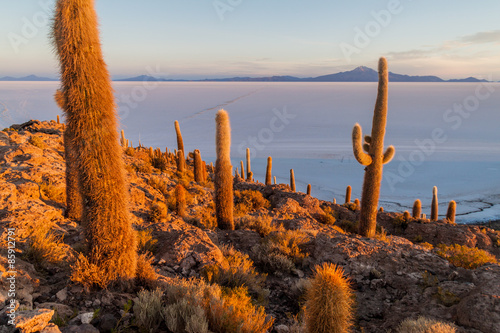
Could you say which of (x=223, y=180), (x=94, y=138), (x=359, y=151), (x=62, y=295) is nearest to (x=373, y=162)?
(x=359, y=151)

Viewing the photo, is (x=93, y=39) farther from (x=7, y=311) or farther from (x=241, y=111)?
(x=241, y=111)

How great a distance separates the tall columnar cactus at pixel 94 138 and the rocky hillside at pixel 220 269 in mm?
607

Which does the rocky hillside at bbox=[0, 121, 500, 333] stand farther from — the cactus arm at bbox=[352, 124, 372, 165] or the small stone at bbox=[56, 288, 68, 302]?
the cactus arm at bbox=[352, 124, 372, 165]

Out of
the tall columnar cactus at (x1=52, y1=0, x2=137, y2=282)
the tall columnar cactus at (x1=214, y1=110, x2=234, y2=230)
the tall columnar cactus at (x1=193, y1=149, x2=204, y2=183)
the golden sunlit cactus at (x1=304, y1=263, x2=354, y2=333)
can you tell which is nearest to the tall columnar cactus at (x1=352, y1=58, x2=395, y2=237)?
the tall columnar cactus at (x1=214, y1=110, x2=234, y2=230)

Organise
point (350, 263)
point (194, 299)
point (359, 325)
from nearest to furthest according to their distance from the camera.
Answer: point (194, 299), point (359, 325), point (350, 263)

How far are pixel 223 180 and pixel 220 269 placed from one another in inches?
198

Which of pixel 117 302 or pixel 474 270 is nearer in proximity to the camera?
pixel 117 302

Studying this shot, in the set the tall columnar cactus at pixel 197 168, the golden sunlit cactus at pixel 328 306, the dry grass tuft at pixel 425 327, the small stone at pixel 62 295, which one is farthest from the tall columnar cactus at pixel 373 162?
the small stone at pixel 62 295

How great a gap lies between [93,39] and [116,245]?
10.3ft

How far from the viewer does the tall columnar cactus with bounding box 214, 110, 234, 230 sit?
10.9m

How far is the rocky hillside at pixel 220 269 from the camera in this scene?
4376 mm

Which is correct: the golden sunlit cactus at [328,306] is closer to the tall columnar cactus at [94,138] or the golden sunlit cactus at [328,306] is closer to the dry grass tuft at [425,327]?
the dry grass tuft at [425,327]

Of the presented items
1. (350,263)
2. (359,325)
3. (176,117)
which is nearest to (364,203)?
(350,263)

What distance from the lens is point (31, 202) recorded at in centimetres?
809
